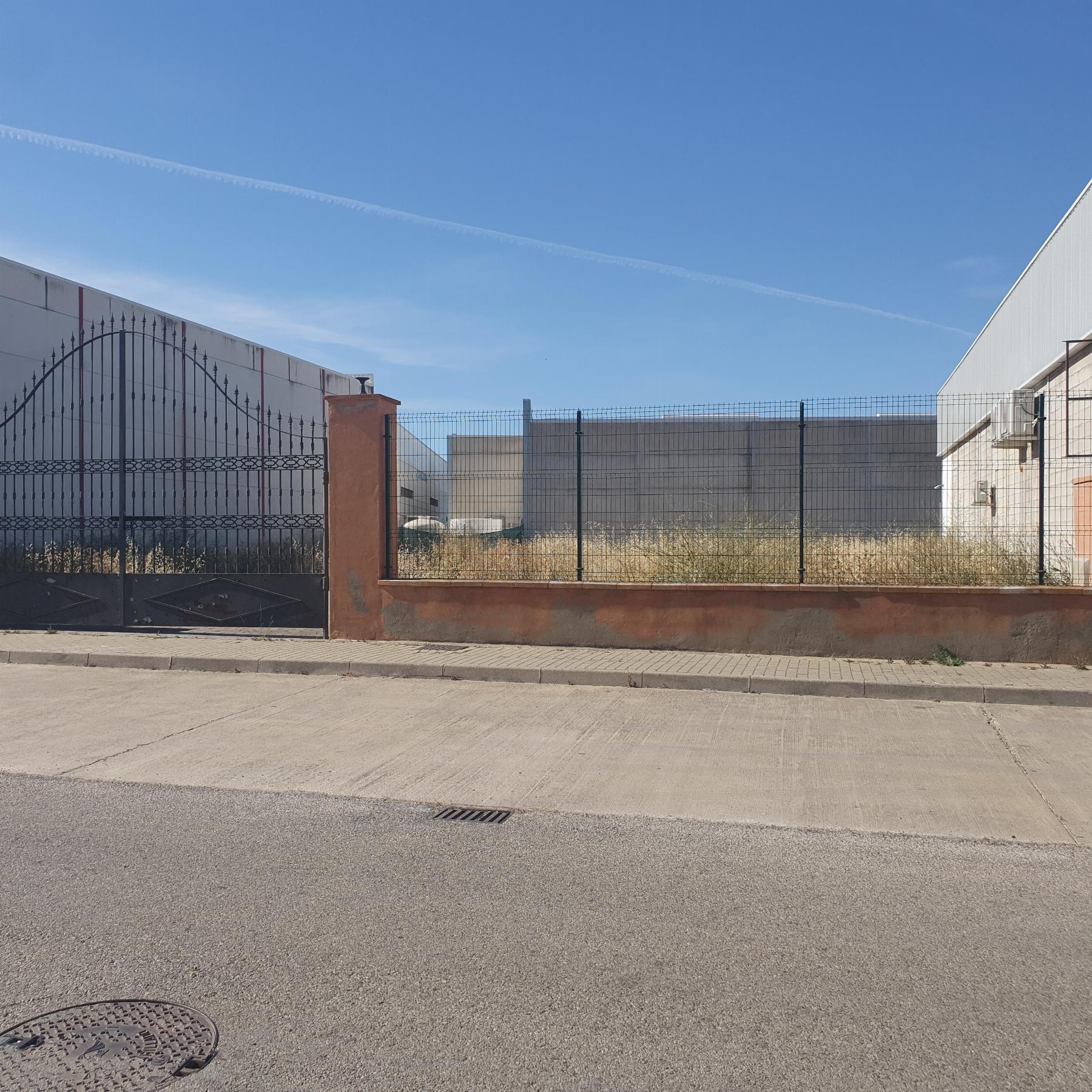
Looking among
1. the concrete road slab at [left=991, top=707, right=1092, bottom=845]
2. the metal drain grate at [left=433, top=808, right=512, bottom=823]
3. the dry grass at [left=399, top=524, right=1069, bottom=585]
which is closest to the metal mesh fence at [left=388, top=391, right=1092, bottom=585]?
the dry grass at [left=399, top=524, right=1069, bottom=585]

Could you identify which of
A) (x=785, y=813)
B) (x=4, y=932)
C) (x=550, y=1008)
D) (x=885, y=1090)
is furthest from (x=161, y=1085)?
(x=785, y=813)

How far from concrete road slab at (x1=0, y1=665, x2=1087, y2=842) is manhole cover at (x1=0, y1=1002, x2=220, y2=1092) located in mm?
3025

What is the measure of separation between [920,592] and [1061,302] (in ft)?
23.2

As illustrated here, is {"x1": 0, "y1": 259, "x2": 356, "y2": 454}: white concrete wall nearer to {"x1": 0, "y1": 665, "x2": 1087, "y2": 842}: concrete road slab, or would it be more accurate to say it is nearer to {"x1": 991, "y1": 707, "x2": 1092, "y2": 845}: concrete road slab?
{"x1": 0, "y1": 665, "x2": 1087, "y2": 842}: concrete road slab

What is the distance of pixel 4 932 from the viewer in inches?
167

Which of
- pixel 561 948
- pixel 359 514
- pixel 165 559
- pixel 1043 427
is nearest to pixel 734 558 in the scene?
pixel 1043 427

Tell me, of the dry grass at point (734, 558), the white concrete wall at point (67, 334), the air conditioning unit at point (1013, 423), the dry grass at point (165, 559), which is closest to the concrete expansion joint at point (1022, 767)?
the dry grass at point (734, 558)

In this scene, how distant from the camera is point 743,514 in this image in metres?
13.8

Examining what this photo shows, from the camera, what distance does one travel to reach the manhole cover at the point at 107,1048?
3.15m

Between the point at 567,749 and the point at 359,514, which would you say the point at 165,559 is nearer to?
the point at 359,514

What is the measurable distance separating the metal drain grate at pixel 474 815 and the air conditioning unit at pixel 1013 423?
10.4 meters

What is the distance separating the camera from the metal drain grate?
19.8 feet

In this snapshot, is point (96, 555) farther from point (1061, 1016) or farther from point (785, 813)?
point (1061, 1016)

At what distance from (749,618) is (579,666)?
2.34 meters
